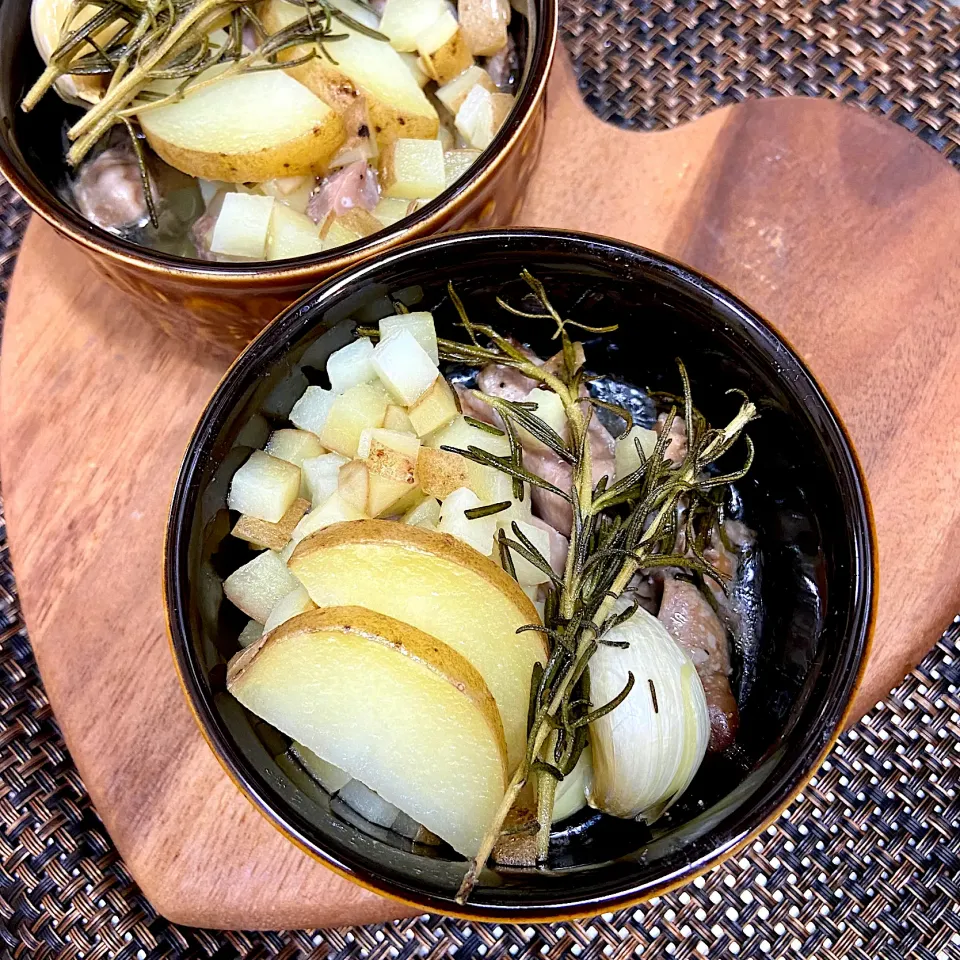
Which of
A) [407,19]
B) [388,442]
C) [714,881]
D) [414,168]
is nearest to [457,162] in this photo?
[414,168]

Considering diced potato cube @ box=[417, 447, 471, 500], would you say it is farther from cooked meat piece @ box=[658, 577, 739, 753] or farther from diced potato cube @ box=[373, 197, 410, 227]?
diced potato cube @ box=[373, 197, 410, 227]

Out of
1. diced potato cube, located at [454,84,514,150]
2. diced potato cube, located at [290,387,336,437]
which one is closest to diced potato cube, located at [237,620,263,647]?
diced potato cube, located at [290,387,336,437]

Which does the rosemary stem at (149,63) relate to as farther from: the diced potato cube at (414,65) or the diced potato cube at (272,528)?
the diced potato cube at (272,528)

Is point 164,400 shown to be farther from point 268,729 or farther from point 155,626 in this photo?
point 268,729

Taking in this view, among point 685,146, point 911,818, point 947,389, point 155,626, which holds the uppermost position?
point 685,146

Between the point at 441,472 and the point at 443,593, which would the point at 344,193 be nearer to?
the point at 441,472

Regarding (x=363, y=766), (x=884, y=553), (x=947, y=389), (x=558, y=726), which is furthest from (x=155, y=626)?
(x=947, y=389)

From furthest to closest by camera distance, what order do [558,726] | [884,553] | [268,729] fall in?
[884,553] < [268,729] < [558,726]
